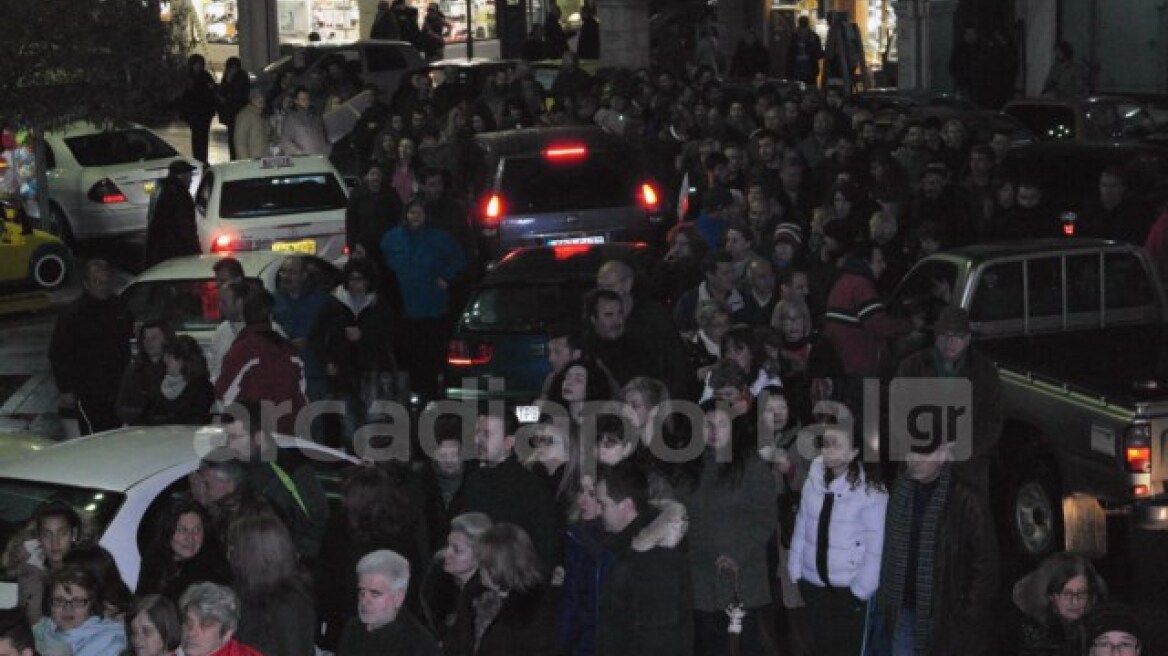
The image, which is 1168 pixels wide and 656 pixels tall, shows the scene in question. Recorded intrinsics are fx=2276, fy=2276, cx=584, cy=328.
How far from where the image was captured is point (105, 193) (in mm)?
26391

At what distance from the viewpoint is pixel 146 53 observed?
930 inches

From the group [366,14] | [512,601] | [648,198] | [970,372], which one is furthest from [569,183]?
[366,14]

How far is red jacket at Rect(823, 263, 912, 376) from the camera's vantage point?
13711 mm

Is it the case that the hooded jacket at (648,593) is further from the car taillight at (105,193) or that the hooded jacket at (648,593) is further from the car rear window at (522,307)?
the car taillight at (105,193)

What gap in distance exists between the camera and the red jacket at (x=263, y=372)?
13195 mm

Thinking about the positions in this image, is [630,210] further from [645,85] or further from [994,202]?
[645,85]

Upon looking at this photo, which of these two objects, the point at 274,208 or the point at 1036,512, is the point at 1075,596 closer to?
the point at 1036,512

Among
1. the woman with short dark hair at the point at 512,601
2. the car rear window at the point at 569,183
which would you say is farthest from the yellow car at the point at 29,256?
the woman with short dark hair at the point at 512,601

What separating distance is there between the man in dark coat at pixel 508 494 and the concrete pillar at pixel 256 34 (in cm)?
3790

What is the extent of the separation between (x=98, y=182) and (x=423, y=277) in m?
10.2

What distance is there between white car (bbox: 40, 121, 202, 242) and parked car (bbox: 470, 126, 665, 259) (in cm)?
679

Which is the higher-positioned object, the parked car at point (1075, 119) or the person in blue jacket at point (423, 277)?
the parked car at point (1075, 119)

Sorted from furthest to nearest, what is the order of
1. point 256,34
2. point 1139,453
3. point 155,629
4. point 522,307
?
point 256,34 → point 522,307 → point 1139,453 → point 155,629

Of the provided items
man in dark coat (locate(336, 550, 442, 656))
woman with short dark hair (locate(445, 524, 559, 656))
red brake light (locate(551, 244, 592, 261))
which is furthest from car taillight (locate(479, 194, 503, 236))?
man in dark coat (locate(336, 550, 442, 656))
